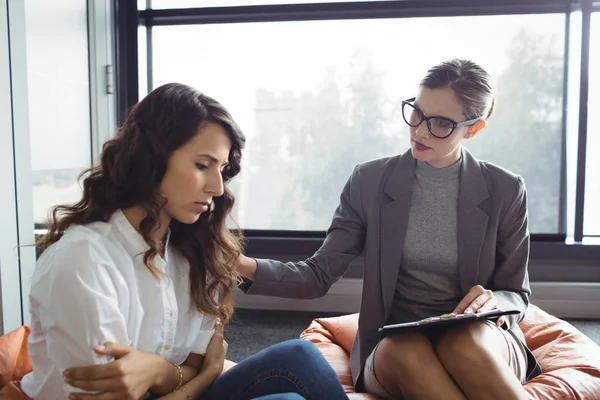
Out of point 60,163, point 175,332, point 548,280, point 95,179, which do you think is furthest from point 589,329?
point 60,163

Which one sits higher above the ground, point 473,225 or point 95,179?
point 95,179

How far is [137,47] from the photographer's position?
10.8 feet

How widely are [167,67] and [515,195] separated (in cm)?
242

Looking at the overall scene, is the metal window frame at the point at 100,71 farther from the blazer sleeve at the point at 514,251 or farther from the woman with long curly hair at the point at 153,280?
the blazer sleeve at the point at 514,251

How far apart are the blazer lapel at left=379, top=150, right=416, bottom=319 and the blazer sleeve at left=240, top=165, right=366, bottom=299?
107 millimetres

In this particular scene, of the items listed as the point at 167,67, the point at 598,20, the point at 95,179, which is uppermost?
the point at 598,20

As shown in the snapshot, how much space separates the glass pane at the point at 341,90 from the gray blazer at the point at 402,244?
4.89ft

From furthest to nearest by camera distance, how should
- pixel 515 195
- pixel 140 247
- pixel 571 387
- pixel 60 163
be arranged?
pixel 60 163
pixel 515 195
pixel 571 387
pixel 140 247

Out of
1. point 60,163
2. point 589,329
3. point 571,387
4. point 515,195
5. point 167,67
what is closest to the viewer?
point 571,387

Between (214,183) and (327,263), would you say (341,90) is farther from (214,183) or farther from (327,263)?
(214,183)

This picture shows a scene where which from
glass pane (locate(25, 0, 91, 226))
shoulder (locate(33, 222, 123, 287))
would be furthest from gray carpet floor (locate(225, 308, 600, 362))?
shoulder (locate(33, 222, 123, 287))

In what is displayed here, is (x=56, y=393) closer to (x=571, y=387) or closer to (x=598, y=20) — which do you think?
(x=571, y=387)

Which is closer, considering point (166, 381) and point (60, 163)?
point (166, 381)

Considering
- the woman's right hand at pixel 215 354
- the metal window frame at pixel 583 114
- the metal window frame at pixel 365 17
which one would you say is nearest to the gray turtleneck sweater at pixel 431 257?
the woman's right hand at pixel 215 354
